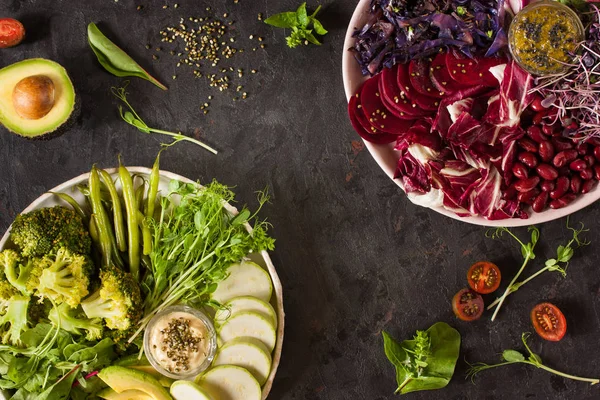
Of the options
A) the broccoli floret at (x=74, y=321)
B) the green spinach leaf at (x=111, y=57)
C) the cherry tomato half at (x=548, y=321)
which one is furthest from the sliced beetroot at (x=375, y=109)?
the broccoli floret at (x=74, y=321)

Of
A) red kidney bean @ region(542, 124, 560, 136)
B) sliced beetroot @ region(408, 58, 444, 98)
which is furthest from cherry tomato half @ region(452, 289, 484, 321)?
sliced beetroot @ region(408, 58, 444, 98)

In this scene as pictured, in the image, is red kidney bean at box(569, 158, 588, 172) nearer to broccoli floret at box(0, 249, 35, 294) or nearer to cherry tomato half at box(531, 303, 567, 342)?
cherry tomato half at box(531, 303, 567, 342)

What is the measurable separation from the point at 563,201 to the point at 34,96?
2.55m

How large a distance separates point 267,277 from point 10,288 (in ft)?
3.98

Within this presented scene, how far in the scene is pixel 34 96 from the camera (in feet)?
10.0

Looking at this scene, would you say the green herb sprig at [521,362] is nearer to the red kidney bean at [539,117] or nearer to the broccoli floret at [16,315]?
the red kidney bean at [539,117]

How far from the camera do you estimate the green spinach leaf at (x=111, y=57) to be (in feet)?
10.9

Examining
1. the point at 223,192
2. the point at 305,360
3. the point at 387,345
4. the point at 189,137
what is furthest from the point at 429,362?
the point at 189,137

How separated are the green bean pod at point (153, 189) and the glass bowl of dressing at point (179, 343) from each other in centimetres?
49

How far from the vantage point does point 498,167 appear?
300 cm

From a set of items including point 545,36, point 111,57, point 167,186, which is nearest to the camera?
point 545,36

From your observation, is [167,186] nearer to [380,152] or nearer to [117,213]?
[117,213]

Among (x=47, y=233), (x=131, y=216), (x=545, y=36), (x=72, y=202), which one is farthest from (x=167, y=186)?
(x=545, y=36)

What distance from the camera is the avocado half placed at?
10.3ft
